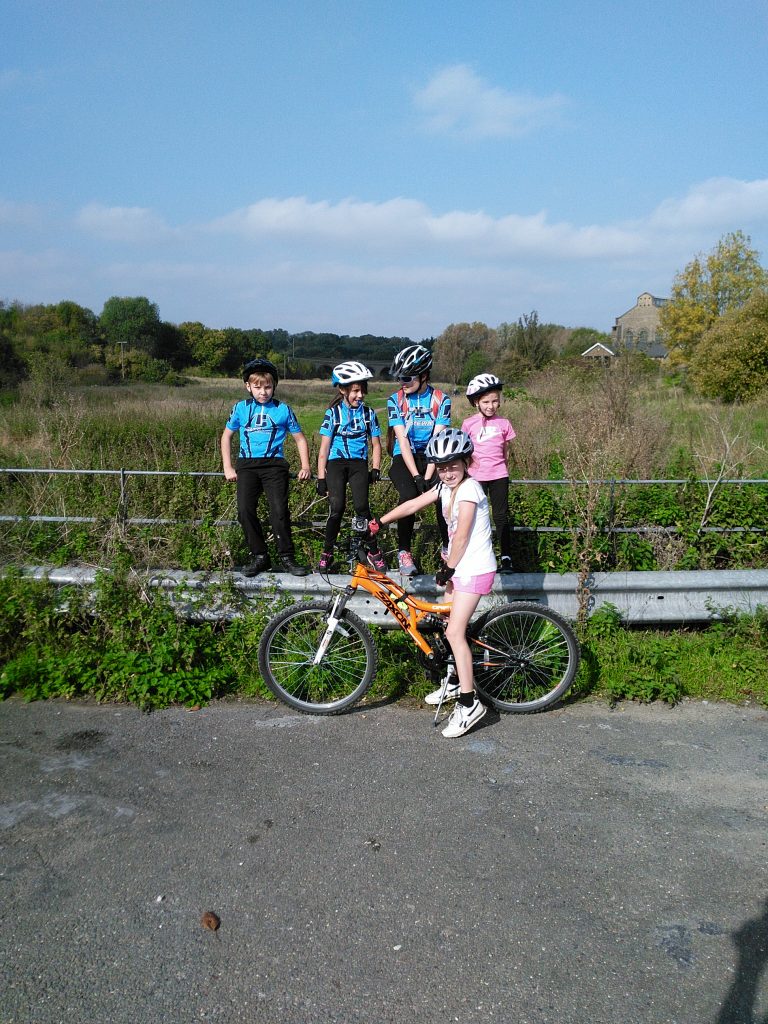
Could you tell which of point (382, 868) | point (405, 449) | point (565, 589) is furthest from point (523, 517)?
point (382, 868)

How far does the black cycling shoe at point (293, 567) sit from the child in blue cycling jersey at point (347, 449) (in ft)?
0.67

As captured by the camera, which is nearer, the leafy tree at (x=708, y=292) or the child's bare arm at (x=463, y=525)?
the child's bare arm at (x=463, y=525)

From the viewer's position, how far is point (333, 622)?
505 cm

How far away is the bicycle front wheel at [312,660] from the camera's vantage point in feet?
16.7

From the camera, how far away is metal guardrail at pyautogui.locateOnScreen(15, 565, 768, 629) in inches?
228

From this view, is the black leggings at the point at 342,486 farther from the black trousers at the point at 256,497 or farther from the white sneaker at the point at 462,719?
the white sneaker at the point at 462,719

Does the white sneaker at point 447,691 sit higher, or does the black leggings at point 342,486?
the black leggings at point 342,486

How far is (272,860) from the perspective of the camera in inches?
139

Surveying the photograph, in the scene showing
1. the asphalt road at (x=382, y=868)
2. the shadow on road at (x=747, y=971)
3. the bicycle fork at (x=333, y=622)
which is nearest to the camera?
the shadow on road at (x=747, y=971)

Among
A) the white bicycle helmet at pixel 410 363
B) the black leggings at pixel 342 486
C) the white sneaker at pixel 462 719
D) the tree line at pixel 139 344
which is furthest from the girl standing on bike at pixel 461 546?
the tree line at pixel 139 344

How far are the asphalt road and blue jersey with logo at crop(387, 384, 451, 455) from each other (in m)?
2.35

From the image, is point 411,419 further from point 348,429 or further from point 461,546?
point 461,546

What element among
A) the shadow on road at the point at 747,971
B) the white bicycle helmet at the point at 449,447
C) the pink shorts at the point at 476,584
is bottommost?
the shadow on road at the point at 747,971

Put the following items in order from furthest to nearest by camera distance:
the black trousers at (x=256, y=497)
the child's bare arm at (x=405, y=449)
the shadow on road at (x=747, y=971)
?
the child's bare arm at (x=405, y=449)
the black trousers at (x=256, y=497)
the shadow on road at (x=747, y=971)
